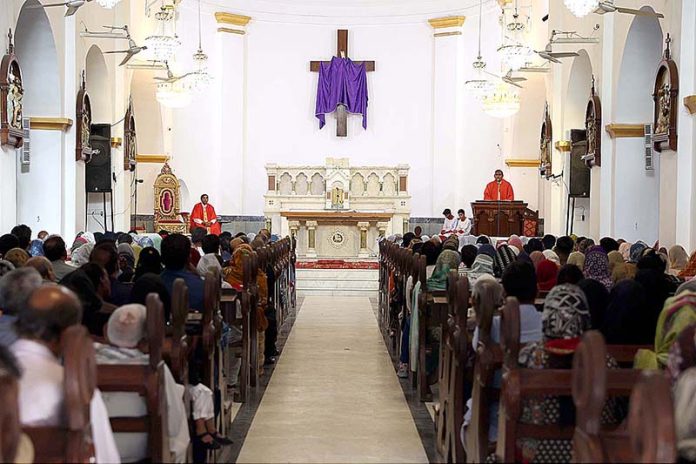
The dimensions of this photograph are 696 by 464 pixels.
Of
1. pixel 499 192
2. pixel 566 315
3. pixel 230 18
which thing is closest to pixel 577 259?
pixel 566 315

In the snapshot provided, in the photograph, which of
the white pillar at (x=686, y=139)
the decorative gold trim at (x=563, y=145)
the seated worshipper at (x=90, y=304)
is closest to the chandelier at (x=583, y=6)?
the white pillar at (x=686, y=139)

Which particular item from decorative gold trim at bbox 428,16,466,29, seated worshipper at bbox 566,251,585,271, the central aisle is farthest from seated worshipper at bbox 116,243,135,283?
decorative gold trim at bbox 428,16,466,29

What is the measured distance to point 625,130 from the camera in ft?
44.7

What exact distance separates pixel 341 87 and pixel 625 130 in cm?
981

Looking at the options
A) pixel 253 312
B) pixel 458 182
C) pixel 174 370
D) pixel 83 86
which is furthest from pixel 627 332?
pixel 458 182

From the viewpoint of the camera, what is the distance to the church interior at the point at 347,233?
384 cm

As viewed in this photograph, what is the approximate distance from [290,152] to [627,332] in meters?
17.9

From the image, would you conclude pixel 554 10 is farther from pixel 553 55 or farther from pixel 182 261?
pixel 182 261

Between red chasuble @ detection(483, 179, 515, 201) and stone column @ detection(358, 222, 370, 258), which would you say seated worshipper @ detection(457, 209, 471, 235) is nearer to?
red chasuble @ detection(483, 179, 515, 201)

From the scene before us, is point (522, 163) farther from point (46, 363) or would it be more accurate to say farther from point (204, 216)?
point (46, 363)

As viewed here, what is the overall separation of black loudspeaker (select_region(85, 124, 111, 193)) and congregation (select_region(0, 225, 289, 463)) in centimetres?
782

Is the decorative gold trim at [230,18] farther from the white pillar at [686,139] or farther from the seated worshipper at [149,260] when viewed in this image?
the seated worshipper at [149,260]

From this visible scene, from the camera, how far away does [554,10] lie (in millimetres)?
17219

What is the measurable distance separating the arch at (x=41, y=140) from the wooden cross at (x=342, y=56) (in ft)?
30.9
